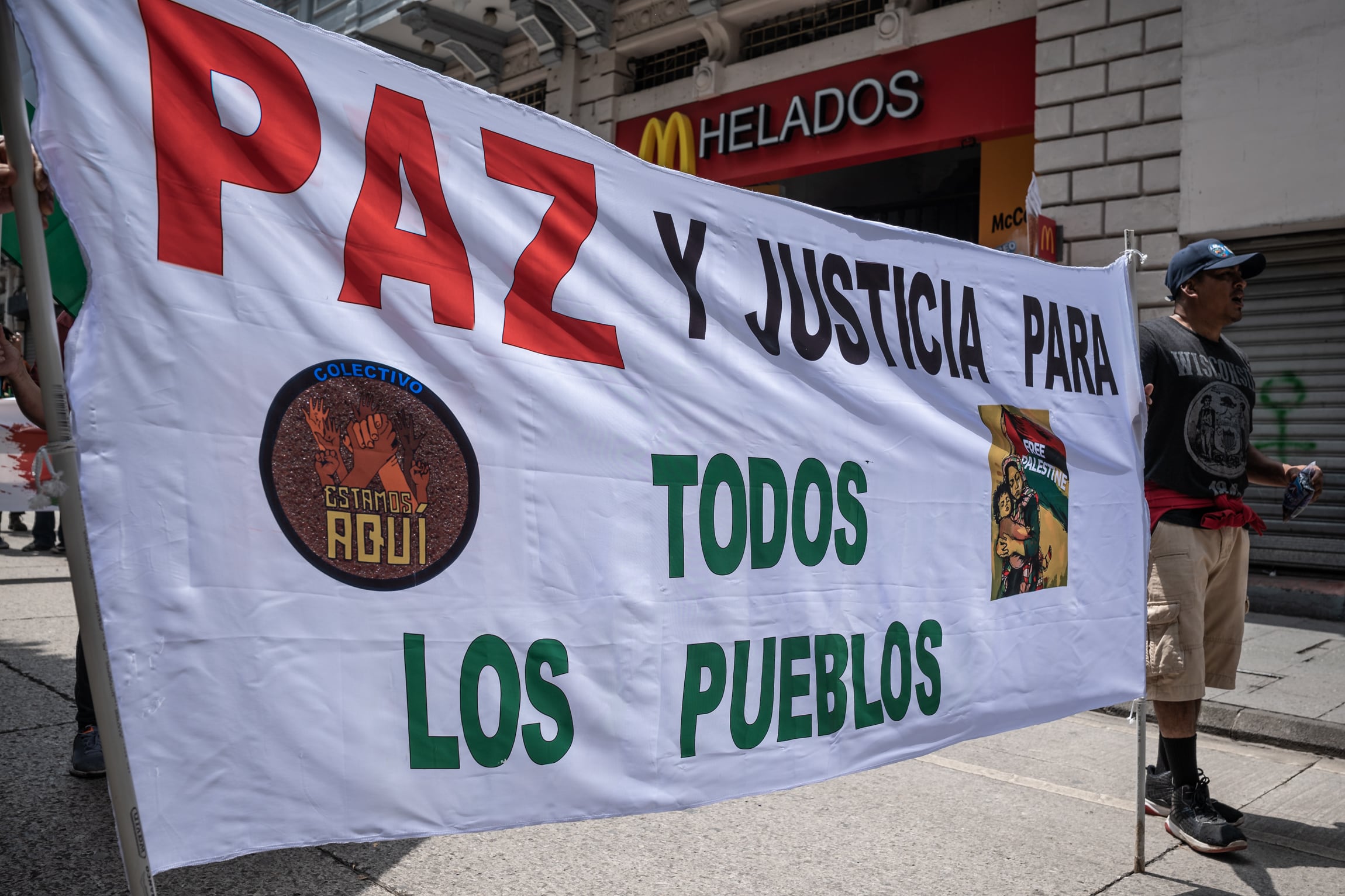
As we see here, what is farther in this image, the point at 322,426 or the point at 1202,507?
the point at 1202,507

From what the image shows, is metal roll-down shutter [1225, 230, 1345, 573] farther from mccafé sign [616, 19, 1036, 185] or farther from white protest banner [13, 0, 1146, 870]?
white protest banner [13, 0, 1146, 870]

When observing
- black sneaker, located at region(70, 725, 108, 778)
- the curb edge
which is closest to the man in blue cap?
the curb edge

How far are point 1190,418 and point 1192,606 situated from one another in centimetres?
66

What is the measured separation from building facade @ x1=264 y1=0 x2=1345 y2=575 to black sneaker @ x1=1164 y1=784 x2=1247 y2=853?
20.0 feet

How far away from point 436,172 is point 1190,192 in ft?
28.2

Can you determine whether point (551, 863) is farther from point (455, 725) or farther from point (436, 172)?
point (436, 172)

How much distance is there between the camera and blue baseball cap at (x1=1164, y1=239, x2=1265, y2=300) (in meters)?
3.81

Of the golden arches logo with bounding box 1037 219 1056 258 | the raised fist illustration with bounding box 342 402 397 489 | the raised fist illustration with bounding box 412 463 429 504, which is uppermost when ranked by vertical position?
the golden arches logo with bounding box 1037 219 1056 258

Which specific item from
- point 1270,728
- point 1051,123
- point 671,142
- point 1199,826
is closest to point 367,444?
point 1199,826

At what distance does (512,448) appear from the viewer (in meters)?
2.01

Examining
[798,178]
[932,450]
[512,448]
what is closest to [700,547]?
[512,448]

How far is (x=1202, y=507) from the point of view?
373 centimetres

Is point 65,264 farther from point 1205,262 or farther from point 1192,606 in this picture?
point 1205,262

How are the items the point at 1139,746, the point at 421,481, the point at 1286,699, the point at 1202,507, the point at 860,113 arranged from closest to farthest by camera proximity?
the point at 421,481
the point at 1139,746
the point at 1202,507
the point at 1286,699
the point at 860,113
